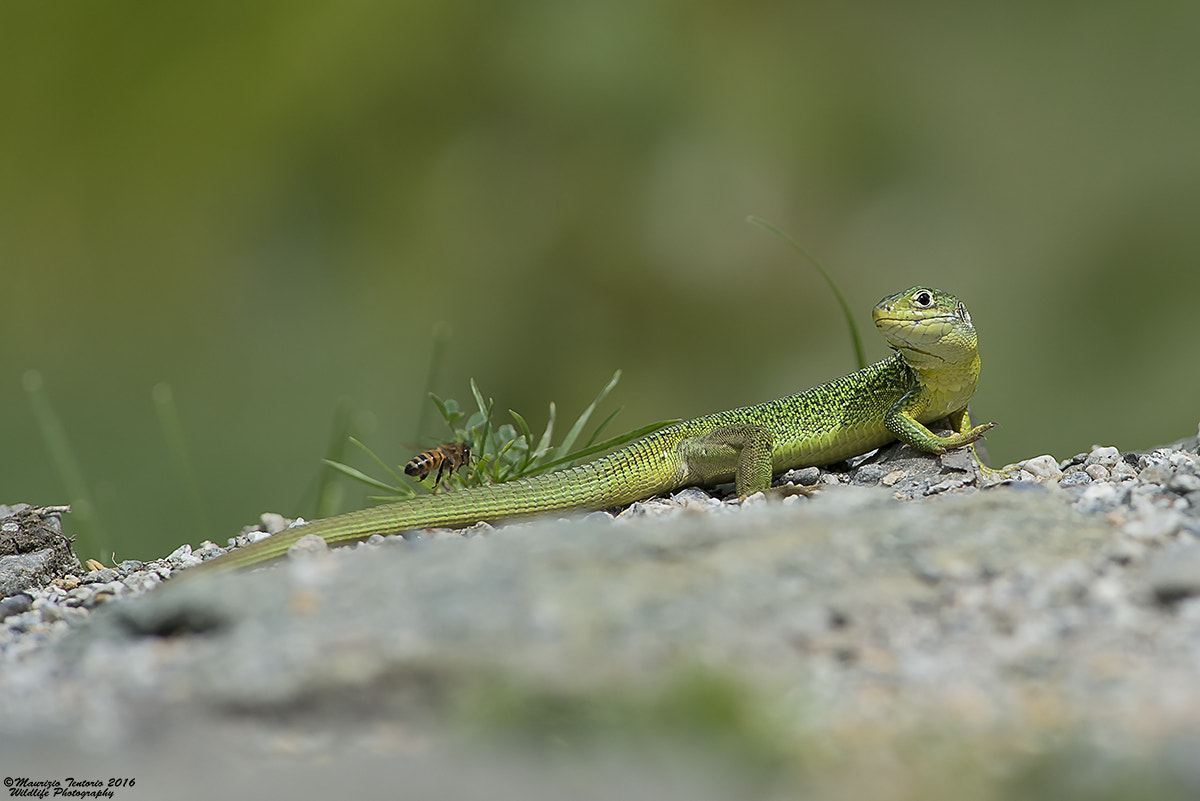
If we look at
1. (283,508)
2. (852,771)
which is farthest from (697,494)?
(283,508)

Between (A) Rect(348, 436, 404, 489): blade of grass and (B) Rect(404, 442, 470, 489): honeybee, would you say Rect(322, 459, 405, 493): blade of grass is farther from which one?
(B) Rect(404, 442, 470, 489): honeybee

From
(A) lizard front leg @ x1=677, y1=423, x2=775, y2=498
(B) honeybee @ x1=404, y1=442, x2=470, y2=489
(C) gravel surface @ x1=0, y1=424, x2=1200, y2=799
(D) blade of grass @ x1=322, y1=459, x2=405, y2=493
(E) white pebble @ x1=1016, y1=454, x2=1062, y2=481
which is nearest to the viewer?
(C) gravel surface @ x1=0, y1=424, x2=1200, y2=799

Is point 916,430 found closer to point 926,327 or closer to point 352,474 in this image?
point 926,327

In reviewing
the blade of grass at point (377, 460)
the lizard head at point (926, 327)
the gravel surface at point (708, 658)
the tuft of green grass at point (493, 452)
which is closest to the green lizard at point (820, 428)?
the lizard head at point (926, 327)

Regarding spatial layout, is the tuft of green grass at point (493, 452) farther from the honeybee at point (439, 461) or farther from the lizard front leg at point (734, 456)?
the lizard front leg at point (734, 456)

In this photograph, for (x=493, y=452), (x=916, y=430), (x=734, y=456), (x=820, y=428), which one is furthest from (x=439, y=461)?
(x=916, y=430)

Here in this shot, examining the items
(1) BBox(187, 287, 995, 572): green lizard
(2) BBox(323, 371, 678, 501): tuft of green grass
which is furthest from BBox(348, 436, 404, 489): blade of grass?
(1) BBox(187, 287, 995, 572): green lizard

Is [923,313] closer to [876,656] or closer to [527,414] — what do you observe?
[876,656]
